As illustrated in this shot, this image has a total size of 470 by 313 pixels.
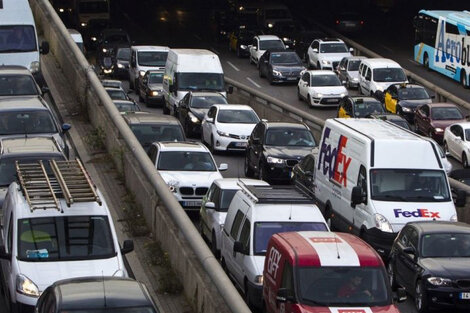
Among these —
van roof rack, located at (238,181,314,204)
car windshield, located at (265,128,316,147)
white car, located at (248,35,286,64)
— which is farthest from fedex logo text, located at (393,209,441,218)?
white car, located at (248,35,286,64)

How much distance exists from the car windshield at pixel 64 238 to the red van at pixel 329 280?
2609 millimetres

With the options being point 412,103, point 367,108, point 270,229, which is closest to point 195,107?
point 367,108

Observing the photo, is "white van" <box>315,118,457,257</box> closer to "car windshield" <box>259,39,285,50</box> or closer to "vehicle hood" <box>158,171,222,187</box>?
"vehicle hood" <box>158,171,222,187</box>

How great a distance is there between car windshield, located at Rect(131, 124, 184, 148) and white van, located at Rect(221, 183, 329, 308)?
11.1 metres

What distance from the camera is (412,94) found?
48.0 metres

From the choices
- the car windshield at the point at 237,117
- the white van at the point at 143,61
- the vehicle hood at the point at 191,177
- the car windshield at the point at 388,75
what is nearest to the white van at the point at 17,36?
the car windshield at the point at 237,117

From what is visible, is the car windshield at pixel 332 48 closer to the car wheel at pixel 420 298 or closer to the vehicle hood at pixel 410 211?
the vehicle hood at pixel 410 211

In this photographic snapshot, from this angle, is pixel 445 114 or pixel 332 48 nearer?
pixel 445 114

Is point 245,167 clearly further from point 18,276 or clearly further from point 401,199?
point 18,276

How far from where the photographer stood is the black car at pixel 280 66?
187 ft

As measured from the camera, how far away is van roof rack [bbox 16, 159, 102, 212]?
19.3 m

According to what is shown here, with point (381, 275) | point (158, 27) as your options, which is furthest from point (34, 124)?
point (158, 27)

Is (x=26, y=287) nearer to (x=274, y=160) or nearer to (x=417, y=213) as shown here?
(x=417, y=213)

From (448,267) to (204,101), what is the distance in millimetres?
21663
